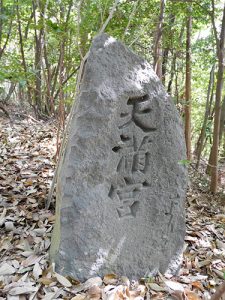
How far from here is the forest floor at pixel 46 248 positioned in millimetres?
2271

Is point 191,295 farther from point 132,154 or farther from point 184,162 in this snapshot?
point 132,154

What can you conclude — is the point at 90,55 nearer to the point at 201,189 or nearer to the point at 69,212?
the point at 69,212

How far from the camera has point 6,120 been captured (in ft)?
18.6

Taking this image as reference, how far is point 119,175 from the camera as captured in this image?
2549mm

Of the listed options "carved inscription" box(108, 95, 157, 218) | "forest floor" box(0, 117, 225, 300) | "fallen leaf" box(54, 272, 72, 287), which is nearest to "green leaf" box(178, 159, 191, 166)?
"carved inscription" box(108, 95, 157, 218)

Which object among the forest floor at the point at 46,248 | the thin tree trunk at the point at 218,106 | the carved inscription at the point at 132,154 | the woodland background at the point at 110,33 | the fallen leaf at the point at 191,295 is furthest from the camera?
the thin tree trunk at the point at 218,106

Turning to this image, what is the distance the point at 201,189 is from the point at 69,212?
9.60 ft

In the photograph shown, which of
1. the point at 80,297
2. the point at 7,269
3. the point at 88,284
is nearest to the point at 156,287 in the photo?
the point at 88,284

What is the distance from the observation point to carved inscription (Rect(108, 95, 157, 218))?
2537 mm

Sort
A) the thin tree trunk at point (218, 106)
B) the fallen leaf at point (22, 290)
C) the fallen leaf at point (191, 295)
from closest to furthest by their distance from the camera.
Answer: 1. the fallen leaf at point (22, 290)
2. the fallen leaf at point (191, 295)
3. the thin tree trunk at point (218, 106)

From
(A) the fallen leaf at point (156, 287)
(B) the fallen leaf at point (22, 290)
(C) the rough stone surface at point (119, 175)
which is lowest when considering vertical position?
(A) the fallen leaf at point (156, 287)

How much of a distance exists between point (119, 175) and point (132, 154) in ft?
0.62

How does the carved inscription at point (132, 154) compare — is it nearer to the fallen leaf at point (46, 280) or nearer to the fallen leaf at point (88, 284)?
the fallen leaf at point (88, 284)

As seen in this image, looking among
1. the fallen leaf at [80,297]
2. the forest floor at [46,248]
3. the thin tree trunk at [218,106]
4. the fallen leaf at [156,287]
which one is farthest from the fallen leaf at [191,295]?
the thin tree trunk at [218,106]
